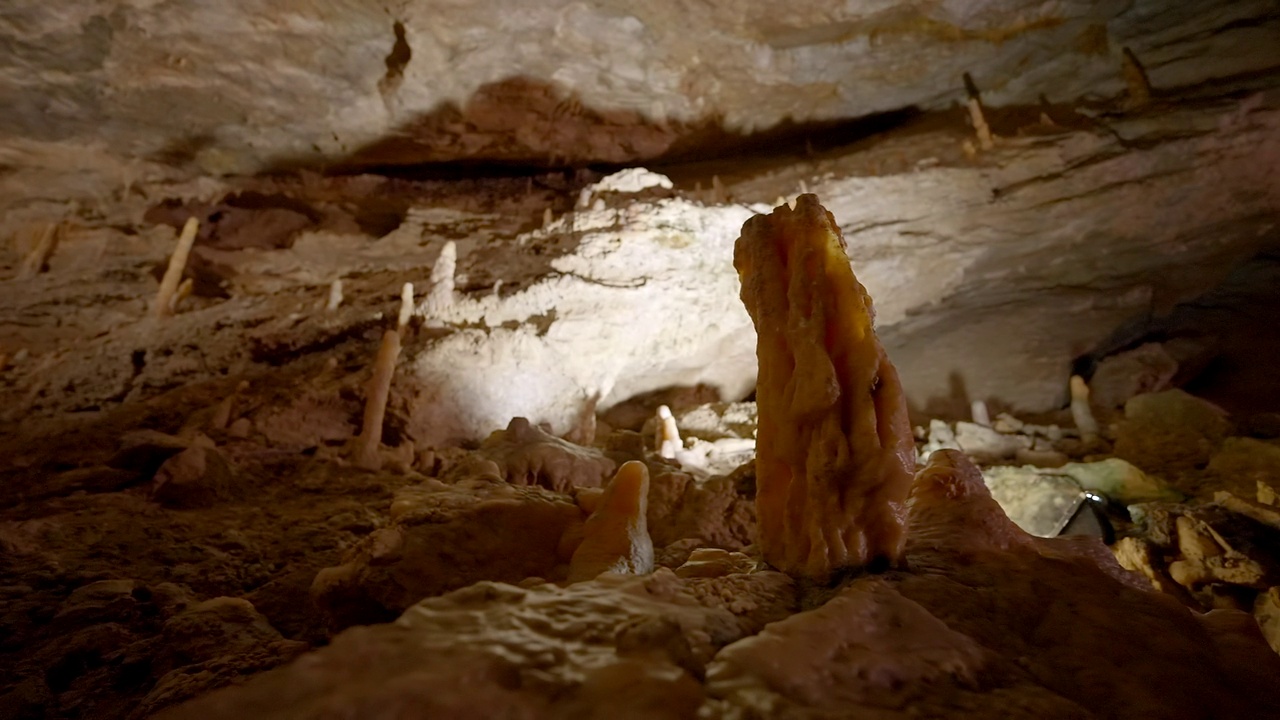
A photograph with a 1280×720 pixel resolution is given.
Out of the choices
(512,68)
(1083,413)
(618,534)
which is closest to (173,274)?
(512,68)

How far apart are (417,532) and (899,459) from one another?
11.4ft

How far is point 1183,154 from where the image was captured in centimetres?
1037

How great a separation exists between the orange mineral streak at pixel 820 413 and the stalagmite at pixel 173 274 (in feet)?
32.1

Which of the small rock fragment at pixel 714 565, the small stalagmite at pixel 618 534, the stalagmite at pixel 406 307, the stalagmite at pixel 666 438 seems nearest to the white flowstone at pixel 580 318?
the stalagmite at pixel 406 307

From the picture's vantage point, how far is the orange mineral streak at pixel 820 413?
3.69m

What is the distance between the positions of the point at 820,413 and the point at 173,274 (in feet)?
34.8

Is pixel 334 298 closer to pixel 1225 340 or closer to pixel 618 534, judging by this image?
pixel 618 534

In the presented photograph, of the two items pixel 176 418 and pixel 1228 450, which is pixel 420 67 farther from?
pixel 1228 450

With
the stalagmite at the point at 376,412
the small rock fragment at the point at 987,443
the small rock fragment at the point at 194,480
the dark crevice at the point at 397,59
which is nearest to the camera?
the small rock fragment at the point at 194,480

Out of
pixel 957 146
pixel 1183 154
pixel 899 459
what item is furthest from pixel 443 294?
pixel 1183 154

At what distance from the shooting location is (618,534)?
4.58 meters

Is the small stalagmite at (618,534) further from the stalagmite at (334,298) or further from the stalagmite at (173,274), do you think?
the stalagmite at (173,274)

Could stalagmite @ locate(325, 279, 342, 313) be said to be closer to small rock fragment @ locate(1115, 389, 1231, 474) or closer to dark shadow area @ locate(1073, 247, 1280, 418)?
small rock fragment @ locate(1115, 389, 1231, 474)

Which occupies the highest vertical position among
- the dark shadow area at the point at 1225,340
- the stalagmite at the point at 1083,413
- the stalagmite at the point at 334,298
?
the stalagmite at the point at 334,298
